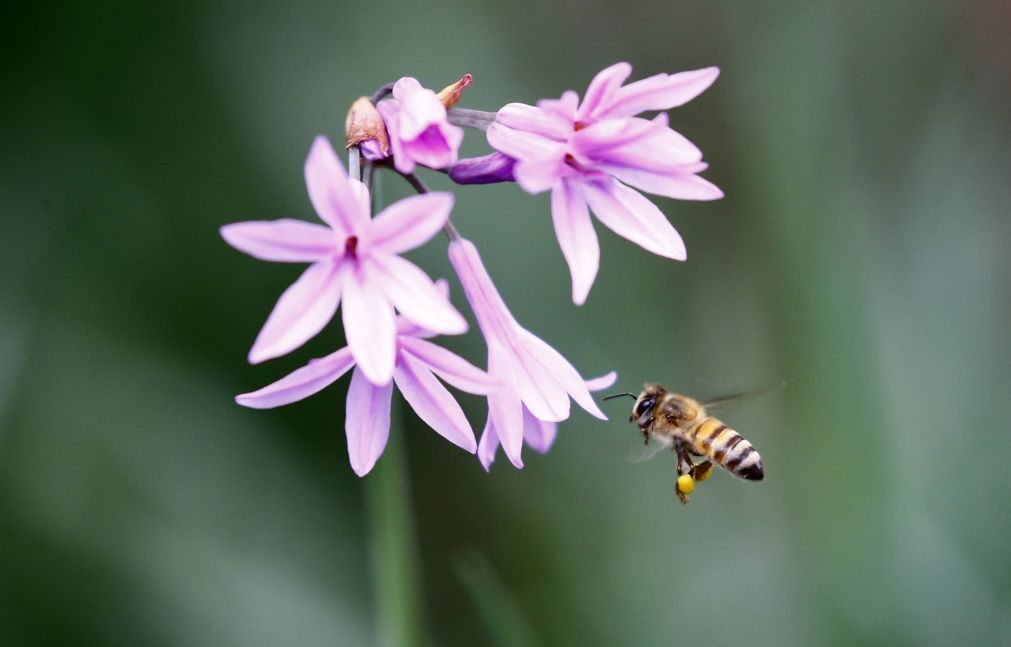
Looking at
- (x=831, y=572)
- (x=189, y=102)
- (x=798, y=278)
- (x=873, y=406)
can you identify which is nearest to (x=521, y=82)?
(x=189, y=102)

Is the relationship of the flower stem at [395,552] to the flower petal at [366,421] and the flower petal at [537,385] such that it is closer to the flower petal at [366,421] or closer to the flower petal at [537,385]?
the flower petal at [366,421]

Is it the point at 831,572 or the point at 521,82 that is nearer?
the point at 831,572

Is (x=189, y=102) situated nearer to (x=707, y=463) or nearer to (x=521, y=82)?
(x=521, y=82)

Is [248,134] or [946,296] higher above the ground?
[248,134]

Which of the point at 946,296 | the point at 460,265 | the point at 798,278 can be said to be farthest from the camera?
the point at 946,296

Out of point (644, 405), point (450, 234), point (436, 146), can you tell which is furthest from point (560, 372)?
point (644, 405)

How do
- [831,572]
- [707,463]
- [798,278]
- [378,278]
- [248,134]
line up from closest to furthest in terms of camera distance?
[378,278] < [707,463] < [831,572] < [798,278] < [248,134]

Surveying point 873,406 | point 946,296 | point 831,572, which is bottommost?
point 831,572
